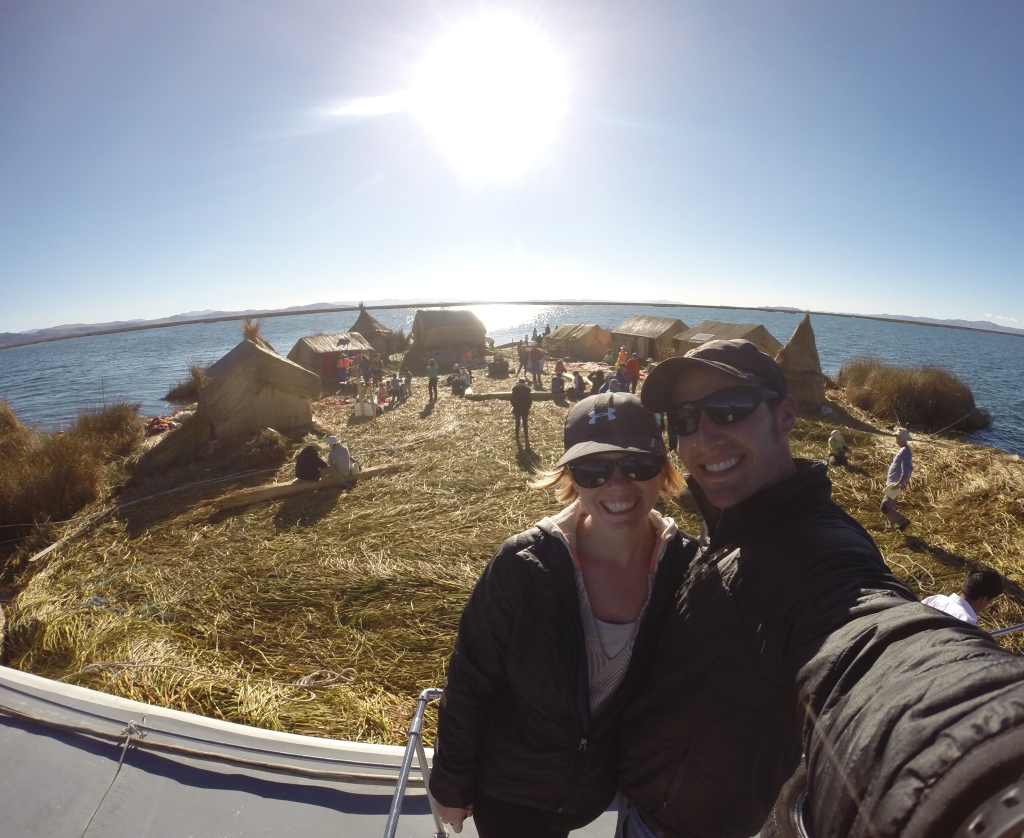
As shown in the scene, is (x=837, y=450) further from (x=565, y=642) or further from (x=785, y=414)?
(x=565, y=642)

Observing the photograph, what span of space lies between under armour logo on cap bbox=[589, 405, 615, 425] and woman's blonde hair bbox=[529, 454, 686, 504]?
24 cm

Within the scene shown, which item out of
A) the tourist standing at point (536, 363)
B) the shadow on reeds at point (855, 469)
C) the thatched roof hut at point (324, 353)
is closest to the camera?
the shadow on reeds at point (855, 469)

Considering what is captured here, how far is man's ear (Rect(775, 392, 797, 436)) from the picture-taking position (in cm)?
164

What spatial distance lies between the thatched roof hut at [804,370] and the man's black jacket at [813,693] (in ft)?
55.8

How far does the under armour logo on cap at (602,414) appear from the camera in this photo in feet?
6.14

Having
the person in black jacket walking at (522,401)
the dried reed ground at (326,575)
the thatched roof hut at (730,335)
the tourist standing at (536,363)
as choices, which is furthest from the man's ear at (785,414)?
the thatched roof hut at (730,335)

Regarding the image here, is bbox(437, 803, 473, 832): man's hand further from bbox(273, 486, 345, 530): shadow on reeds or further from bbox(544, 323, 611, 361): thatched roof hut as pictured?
bbox(544, 323, 611, 361): thatched roof hut

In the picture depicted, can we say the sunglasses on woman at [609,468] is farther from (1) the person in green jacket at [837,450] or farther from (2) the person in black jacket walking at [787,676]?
(1) the person in green jacket at [837,450]

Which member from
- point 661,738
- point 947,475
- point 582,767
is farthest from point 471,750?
point 947,475

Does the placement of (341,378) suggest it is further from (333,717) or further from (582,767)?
(582,767)

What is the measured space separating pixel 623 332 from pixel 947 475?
20.7 meters

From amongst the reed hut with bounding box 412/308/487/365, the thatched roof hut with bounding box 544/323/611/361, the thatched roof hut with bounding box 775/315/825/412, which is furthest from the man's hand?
the thatched roof hut with bounding box 544/323/611/361

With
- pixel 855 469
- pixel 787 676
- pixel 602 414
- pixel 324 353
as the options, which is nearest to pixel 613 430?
pixel 602 414

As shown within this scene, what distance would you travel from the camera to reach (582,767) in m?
1.73
